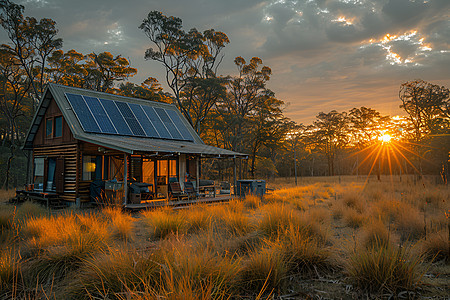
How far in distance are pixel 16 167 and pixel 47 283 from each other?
32345 millimetres

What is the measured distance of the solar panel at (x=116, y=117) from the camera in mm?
14875

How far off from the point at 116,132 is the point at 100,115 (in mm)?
1404

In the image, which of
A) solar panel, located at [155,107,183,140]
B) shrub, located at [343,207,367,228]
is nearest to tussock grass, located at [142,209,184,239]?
shrub, located at [343,207,367,228]

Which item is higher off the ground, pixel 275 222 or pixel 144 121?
pixel 144 121

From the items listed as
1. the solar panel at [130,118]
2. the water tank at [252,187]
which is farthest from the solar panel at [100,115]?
the water tank at [252,187]

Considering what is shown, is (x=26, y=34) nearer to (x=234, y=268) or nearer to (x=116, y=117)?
(x=116, y=117)

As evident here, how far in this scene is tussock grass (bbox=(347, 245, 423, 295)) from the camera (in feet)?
11.0

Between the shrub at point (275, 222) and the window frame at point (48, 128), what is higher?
the window frame at point (48, 128)

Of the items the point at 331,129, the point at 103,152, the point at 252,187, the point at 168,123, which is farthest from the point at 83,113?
the point at 331,129

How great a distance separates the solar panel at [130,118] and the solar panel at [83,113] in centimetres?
197

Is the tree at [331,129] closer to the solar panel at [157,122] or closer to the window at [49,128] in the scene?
the solar panel at [157,122]

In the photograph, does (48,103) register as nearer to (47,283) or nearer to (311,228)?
(47,283)

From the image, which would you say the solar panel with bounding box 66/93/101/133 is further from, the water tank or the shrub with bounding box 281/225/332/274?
the shrub with bounding box 281/225/332/274

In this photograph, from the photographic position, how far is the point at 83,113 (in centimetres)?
1413
